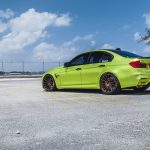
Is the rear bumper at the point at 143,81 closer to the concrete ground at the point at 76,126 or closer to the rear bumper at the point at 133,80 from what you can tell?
the rear bumper at the point at 133,80

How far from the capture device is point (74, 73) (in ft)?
46.2

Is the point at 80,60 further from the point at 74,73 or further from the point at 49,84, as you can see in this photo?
the point at 49,84

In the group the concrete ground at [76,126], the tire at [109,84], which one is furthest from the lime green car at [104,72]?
the concrete ground at [76,126]

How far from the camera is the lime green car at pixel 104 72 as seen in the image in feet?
40.6

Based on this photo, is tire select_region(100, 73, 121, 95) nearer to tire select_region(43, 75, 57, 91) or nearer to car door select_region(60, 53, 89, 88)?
car door select_region(60, 53, 89, 88)

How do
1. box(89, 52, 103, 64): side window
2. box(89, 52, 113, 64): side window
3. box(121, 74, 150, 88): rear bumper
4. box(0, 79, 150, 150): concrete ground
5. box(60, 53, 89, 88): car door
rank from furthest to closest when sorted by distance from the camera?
box(60, 53, 89, 88): car door → box(89, 52, 103, 64): side window → box(89, 52, 113, 64): side window → box(121, 74, 150, 88): rear bumper → box(0, 79, 150, 150): concrete ground

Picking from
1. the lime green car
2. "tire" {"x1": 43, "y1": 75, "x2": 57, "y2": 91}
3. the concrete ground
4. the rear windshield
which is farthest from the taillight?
"tire" {"x1": 43, "y1": 75, "x2": 57, "y2": 91}

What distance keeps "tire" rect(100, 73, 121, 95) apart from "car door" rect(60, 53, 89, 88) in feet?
4.21

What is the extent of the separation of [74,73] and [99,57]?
45.0 inches

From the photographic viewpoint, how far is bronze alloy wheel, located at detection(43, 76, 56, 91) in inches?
591

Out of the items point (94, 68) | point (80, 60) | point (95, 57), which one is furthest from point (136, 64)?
point (80, 60)

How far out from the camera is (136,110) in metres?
8.66

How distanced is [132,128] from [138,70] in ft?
19.7

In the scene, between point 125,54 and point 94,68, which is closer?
point 125,54
